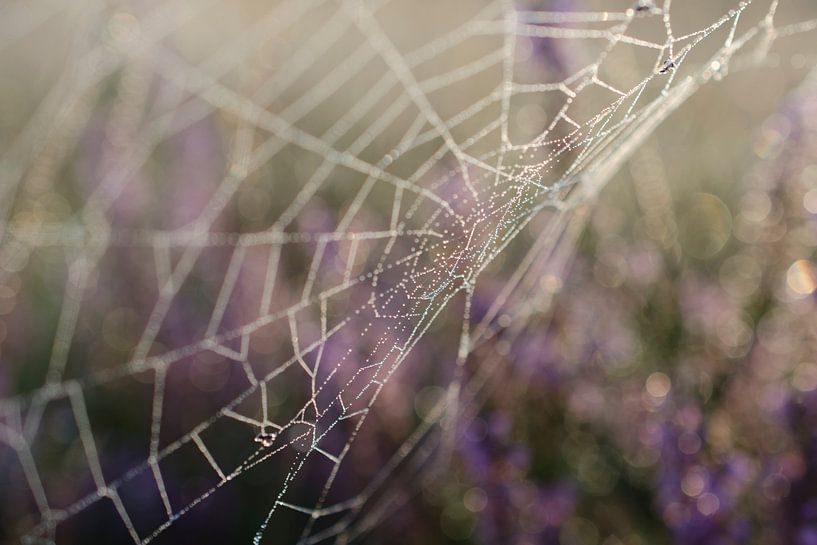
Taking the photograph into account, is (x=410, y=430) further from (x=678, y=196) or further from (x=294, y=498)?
(x=678, y=196)

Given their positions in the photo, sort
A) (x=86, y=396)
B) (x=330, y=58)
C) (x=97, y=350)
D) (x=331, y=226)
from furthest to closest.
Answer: (x=330, y=58), (x=97, y=350), (x=86, y=396), (x=331, y=226)

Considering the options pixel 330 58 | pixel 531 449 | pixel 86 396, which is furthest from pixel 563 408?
pixel 330 58

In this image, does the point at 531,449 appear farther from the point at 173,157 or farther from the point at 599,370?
the point at 173,157

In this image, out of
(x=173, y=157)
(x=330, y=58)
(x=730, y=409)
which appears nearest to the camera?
(x=730, y=409)

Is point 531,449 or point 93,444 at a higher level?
point 93,444

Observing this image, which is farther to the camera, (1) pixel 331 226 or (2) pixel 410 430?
(1) pixel 331 226

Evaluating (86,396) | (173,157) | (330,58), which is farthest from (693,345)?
(330,58)

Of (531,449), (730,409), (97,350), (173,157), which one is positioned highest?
(173,157)
